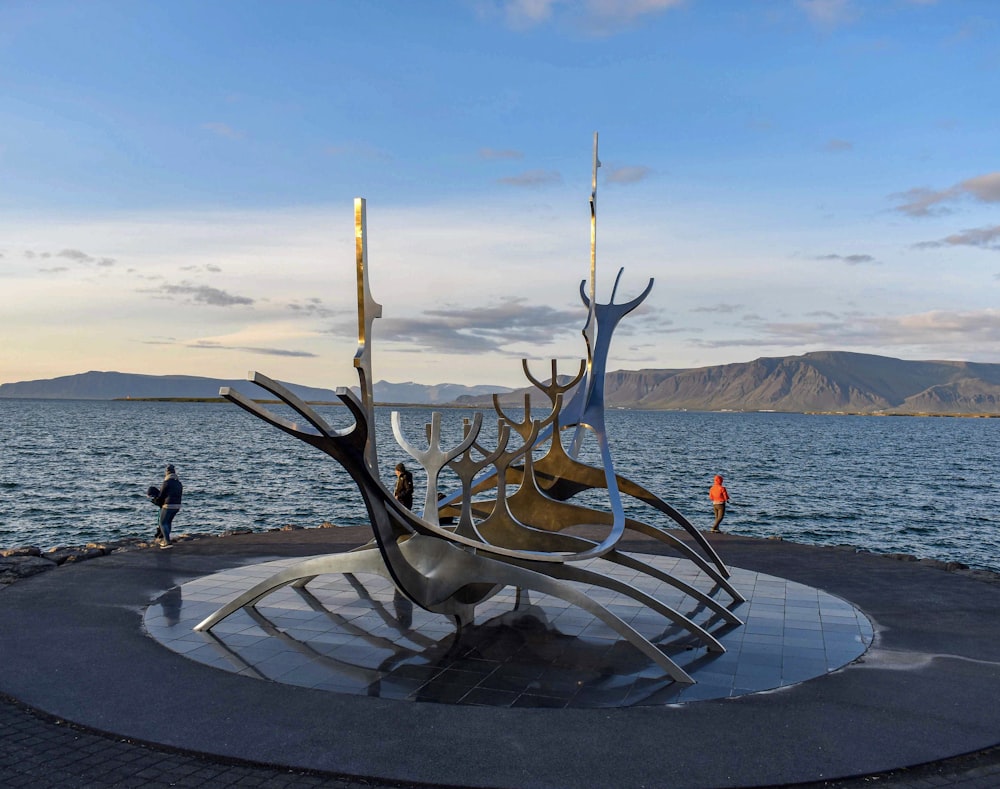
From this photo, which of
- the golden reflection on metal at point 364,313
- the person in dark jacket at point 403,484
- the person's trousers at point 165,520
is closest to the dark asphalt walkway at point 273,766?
the person's trousers at point 165,520

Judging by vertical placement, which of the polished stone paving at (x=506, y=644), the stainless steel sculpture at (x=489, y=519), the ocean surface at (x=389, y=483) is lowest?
the ocean surface at (x=389, y=483)

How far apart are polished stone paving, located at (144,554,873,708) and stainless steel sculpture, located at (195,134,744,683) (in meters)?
0.40

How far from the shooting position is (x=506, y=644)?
483 inches

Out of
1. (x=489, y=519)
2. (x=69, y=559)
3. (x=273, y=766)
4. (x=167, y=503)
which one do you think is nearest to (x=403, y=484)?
(x=489, y=519)

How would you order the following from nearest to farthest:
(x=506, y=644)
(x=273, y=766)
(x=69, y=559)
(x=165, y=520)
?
1. (x=273, y=766)
2. (x=506, y=644)
3. (x=69, y=559)
4. (x=165, y=520)

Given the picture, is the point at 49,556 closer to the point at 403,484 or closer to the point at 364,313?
the point at 403,484

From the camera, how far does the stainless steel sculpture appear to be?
413 inches

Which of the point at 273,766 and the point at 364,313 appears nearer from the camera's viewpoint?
the point at 273,766

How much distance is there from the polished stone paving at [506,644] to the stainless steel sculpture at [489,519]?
404 millimetres

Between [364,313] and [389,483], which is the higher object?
[364,313]

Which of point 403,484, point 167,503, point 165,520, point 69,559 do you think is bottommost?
point 69,559

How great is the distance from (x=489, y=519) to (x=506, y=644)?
2.20m

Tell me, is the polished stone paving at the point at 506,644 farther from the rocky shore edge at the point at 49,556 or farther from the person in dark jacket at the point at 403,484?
the rocky shore edge at the point at 49,556

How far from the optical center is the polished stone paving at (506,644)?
10414 millimetres
